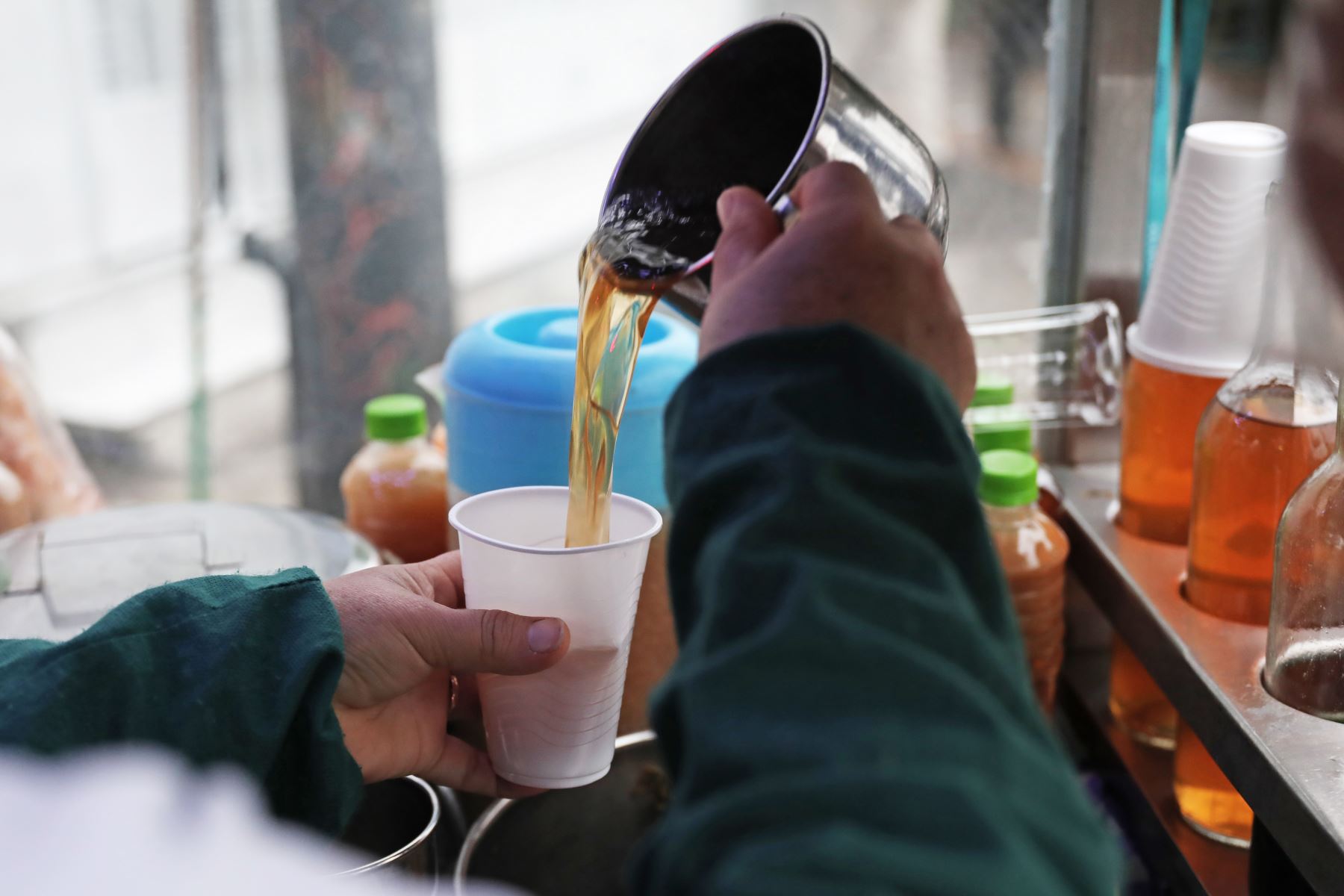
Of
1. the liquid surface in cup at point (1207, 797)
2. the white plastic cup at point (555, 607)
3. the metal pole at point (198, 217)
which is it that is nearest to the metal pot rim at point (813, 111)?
the white plastic cup at point (555, 607)

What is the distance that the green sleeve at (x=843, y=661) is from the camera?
19.3 inches

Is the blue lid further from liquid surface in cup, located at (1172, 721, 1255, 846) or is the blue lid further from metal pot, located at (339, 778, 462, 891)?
liquid surface in cup, located at (1172, 721, 1255, 846)

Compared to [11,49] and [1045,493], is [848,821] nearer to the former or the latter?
[1045,493]

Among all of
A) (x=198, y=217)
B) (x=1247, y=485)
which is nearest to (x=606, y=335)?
(x=1247, y=485)

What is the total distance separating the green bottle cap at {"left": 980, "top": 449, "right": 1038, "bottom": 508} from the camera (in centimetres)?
123

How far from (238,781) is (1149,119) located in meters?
1.12

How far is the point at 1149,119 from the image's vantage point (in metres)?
1.38

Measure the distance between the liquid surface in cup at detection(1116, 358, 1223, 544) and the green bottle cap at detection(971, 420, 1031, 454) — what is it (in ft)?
0.36

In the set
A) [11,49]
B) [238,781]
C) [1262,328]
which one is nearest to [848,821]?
[238,781]

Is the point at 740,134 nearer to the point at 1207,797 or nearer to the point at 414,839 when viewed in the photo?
the point at 414,839

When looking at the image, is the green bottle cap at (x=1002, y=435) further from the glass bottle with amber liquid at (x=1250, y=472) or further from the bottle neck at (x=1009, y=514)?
the glass bottle with amber liquid at (x=1250, y=472)

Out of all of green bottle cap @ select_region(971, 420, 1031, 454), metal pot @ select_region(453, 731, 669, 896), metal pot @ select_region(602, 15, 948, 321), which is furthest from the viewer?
green bottle cap @ select_region(971, 420, 1031, 454)

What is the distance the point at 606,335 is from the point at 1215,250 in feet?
1.88

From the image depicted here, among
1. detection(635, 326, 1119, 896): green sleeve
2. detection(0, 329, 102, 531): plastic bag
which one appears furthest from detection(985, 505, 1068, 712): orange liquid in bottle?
Result: detection(0, 329, 102, 531): plastic bag
